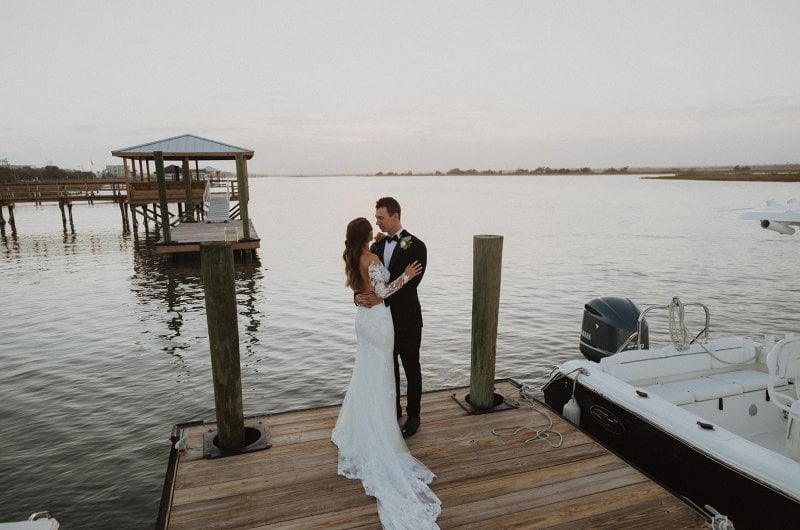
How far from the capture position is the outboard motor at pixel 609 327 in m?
7.34

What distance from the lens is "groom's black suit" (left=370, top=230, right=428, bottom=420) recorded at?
442 cm

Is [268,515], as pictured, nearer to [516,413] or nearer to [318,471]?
A: [318,471]

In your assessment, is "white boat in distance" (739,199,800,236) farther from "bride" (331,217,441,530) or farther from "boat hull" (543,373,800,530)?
"bride" (331,217,441,530)

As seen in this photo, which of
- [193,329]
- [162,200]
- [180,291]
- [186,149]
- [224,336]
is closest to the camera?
[224,336]

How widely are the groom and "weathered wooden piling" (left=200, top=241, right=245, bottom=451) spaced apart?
1.15 m

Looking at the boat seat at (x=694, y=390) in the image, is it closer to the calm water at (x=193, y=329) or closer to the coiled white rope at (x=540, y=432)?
the coiled white rope at (x=540, y=432)

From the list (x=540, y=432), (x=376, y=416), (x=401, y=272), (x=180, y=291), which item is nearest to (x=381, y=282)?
(x=401, y=272)

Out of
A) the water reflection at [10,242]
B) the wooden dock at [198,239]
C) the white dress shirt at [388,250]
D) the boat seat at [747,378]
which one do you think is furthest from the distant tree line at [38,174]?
the boat seat at [747,378]

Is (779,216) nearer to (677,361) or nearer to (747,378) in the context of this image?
(677,361)

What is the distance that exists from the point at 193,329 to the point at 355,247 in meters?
9.87

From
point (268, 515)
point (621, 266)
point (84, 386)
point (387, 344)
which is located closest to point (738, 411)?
point (387, 344)

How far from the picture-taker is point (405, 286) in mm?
4441

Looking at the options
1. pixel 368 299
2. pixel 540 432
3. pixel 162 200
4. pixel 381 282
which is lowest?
pixel 540 432

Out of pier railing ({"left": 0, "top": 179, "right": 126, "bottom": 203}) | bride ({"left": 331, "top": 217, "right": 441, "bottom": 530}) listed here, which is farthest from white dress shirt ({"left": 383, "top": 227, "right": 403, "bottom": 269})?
pier railing ({"left": 0, "top": 179, "right": 126, "bottom": 203})
